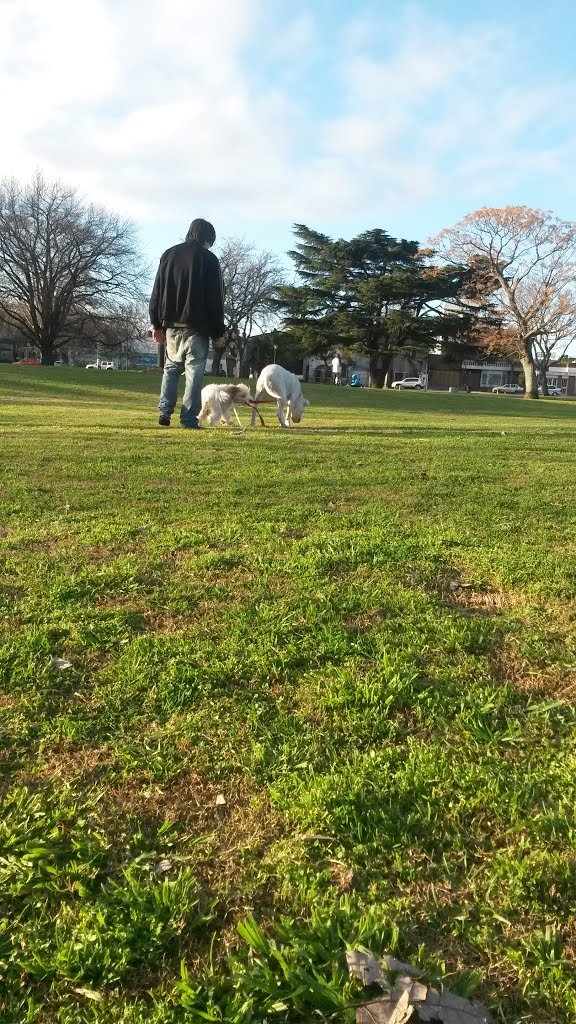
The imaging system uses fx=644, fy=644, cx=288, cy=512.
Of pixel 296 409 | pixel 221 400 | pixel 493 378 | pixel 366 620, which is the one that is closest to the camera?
pixel 366 620

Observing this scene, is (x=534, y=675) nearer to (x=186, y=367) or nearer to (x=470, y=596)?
(x=470, y=596)

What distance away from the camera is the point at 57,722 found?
1.95 m

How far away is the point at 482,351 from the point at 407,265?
888 centimetres

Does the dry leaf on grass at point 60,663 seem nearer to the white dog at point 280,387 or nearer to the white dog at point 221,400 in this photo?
the white dog at point 221,400

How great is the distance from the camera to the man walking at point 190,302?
830 cm

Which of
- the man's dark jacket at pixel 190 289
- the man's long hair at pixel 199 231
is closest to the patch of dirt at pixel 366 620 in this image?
the man's dark jacket at pixel 190 289

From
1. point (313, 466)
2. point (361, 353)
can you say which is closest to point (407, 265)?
point (361, 353)

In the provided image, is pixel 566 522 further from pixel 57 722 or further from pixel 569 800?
pixel 57 722

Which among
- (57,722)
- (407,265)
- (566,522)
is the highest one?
(407,265)

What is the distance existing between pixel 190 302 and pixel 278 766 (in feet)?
24.5

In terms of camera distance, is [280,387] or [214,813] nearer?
[214,813]

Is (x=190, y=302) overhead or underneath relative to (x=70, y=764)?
overhead

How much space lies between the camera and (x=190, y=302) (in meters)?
8.30

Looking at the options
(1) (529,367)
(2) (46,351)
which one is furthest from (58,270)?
(1) (529,367)
